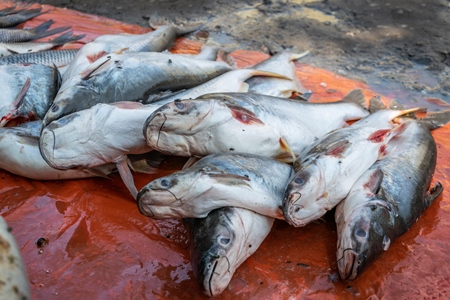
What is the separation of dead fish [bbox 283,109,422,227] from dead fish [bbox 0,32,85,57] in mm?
4186

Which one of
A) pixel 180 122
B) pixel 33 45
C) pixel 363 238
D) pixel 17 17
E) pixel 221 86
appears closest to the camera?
pixel 363 238

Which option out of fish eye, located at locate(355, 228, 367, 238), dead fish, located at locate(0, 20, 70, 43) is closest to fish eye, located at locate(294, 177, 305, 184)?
fish eye, located at locate(355, 228, 367, 238)

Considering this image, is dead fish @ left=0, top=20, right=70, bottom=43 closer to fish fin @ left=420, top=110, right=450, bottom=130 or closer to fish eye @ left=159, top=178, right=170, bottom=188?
fish eye @ left=159, top=178, right=170, bottom=188

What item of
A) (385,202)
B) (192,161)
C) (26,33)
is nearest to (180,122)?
(192,161)

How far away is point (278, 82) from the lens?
504 cm

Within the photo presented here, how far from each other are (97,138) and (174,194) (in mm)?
1013

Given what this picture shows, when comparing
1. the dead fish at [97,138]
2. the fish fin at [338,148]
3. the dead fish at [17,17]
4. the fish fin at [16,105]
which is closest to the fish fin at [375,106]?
the fish fin at [338,148]

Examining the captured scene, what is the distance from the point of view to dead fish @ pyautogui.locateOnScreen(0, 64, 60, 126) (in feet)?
14.1

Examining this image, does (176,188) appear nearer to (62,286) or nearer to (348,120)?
(62,286)

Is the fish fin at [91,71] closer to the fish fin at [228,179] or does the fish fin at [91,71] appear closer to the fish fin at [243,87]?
the fish fin at [243,87]

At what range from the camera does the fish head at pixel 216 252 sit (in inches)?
110

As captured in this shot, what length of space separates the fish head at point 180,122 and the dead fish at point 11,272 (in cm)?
169

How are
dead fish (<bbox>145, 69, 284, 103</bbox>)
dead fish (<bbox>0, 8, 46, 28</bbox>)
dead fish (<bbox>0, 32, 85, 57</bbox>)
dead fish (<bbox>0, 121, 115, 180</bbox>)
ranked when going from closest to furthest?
dead fish (<bbox>0, 121, 115, 180</bbox>), dead fish (<bbox>145, 69, 284, 103</bbox>), dead fish (<bbox>0, 32, 85, 57</bbox>), dead fish (<bbox>0, 8, 46, 28</bbox>)

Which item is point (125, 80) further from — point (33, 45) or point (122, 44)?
point (33, 45)
